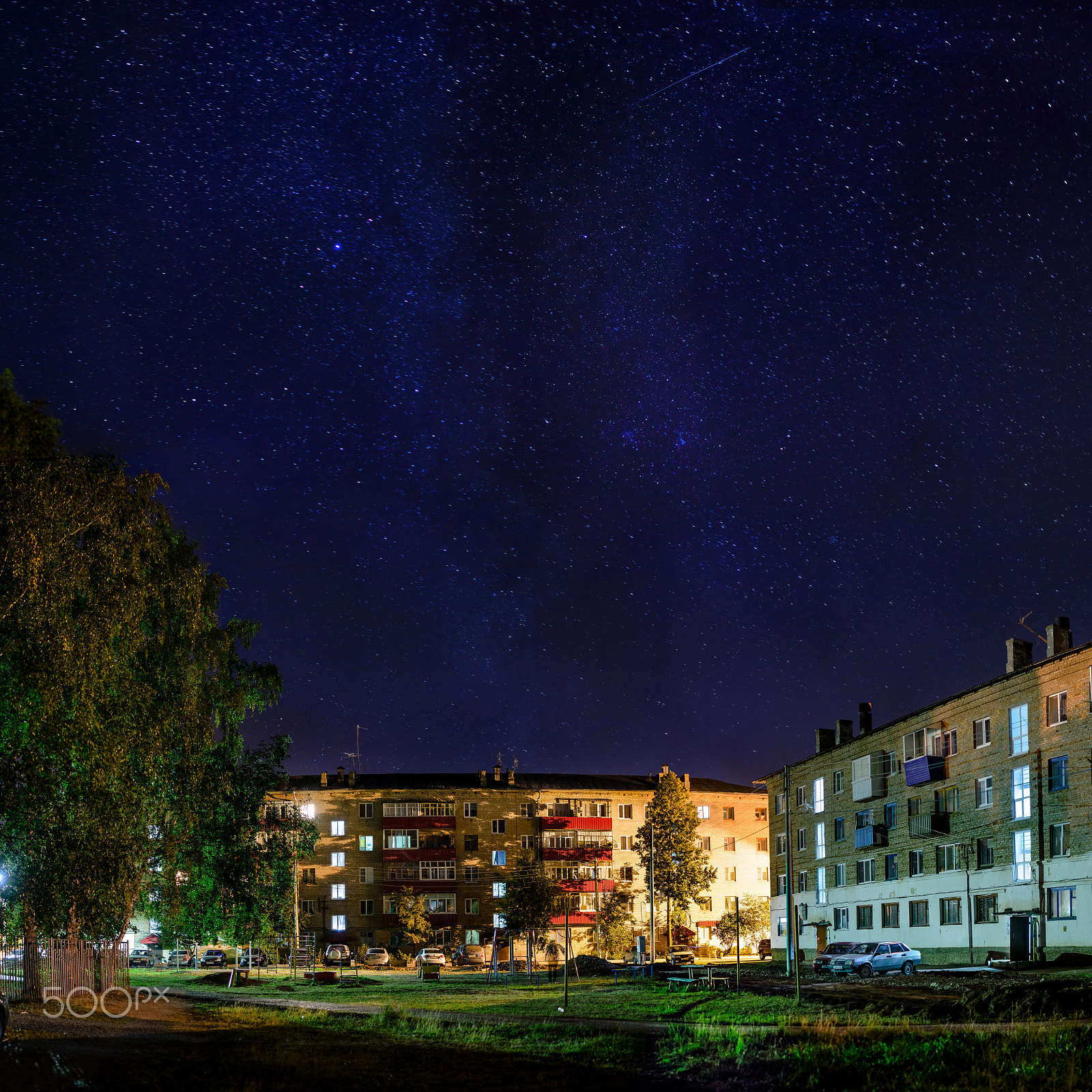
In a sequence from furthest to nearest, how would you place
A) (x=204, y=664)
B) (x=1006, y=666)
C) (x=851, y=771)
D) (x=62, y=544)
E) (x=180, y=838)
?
(x=851, y=771) < (x=1006, y=666) < (x=204, y=664) < (x=180, y=838) < (x=62, y=544)

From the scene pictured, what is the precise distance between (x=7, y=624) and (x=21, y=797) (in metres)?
3.46

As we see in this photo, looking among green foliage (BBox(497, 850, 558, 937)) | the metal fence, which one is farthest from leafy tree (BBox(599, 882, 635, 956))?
the metal fence

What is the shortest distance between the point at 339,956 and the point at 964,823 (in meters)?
52.2

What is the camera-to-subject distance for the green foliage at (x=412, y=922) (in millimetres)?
96250

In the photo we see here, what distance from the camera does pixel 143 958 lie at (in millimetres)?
91188

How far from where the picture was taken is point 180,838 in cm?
3331

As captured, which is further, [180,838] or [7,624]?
[180,838]

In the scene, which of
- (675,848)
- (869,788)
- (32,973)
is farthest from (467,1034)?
(675,848)

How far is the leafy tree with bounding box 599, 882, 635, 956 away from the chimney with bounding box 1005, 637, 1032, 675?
46790 millimetres

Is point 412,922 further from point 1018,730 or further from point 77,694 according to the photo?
point 77,694

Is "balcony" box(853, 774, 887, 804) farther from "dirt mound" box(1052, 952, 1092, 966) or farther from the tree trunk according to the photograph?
the tree trunk

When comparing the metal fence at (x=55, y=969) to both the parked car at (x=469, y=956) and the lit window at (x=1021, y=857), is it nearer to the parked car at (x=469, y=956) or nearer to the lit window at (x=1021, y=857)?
the lit window at (x=1021, y=857)

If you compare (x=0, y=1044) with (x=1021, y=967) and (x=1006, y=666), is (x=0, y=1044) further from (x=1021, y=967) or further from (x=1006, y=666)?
(x=1006, y=666)

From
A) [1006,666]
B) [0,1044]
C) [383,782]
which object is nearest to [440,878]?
[383,782]
